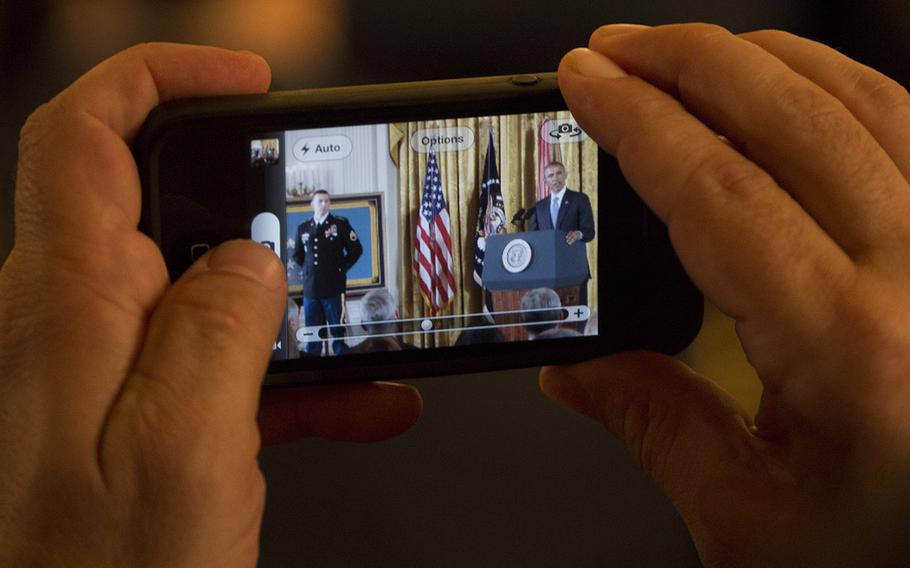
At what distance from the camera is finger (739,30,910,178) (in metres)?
0.37

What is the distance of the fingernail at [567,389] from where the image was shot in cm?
47

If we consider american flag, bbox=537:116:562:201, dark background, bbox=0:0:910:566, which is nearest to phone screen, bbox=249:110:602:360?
american flag, bbox=537:116:562:201

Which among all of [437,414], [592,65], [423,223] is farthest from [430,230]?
[437,414]

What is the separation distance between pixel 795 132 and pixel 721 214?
4 centimetres

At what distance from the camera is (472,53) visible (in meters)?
0.83

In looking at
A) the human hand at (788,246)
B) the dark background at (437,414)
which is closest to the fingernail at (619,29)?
the human hand at (788,246)

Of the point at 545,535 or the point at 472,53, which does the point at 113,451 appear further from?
the point at 472,53

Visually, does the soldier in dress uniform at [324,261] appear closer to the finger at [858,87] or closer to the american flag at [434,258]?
the american flag at [434,258]

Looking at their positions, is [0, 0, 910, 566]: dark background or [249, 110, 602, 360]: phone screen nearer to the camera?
[249, 110, 602, 360]: phone screen

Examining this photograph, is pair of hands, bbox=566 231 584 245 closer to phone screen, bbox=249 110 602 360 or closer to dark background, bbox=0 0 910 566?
phone screen, bbox=249 110 602 360

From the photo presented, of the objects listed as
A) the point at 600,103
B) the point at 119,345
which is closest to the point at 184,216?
the point at 119,345

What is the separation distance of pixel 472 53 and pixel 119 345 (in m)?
0.57

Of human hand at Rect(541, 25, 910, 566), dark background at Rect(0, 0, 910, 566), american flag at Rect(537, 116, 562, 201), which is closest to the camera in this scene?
human hand at Rect(541, 25, 910, 566)

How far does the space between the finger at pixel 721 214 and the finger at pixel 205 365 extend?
0.16 m
